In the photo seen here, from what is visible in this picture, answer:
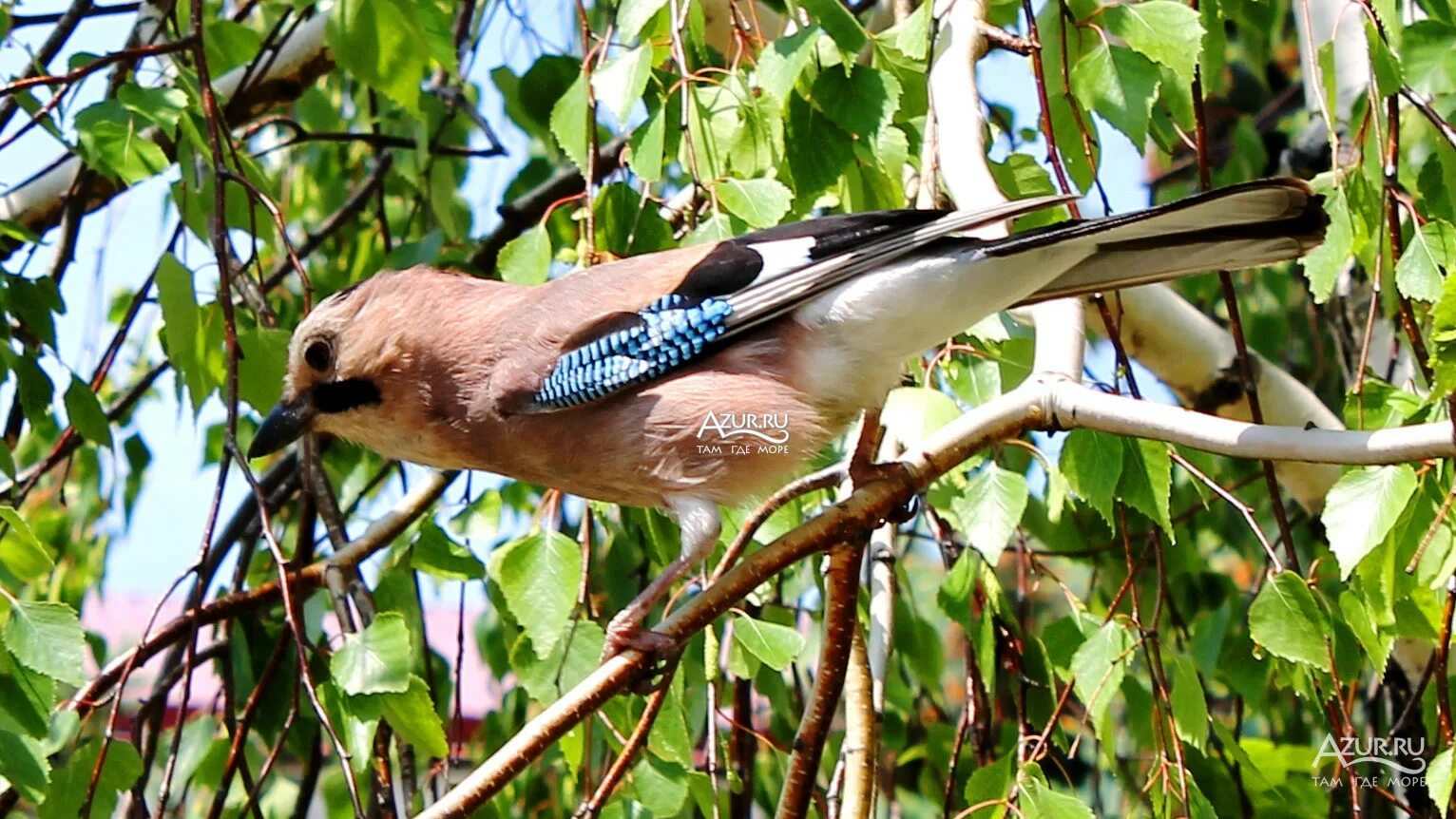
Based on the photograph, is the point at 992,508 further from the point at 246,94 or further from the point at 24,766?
the point at 246,94

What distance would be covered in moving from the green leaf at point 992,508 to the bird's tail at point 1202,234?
341 mm

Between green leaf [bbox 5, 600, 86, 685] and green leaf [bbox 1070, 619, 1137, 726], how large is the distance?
1340 millimetres

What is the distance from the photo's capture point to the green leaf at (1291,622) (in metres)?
2.17

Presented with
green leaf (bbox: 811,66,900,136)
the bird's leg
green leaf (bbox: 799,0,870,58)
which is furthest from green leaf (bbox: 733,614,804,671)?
green leaf (bbox: 799,0,870,58)

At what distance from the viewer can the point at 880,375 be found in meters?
2.58

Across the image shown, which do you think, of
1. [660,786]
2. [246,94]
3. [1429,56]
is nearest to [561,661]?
[660,786]

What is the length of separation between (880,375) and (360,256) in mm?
2052

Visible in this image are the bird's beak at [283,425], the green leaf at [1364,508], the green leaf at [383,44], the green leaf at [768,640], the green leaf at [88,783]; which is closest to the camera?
the green leaf at [1364,508]

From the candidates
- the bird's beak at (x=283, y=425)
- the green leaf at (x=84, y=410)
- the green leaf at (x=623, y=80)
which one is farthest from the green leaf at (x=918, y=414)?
the green leaf at (x=84, y=410)

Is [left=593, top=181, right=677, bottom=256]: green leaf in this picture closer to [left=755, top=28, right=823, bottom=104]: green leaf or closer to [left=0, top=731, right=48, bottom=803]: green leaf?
[left=755, top=28, right=823, bottom=104]: green leaf

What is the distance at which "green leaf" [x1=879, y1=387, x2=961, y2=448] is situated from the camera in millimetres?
2350

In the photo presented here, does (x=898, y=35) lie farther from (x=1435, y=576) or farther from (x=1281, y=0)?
(x=1281, y=0)

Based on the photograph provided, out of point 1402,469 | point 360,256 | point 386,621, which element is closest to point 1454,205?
point 1402,469

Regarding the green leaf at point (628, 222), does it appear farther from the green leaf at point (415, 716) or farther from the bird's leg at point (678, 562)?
the green leaf at point (415, 716)
